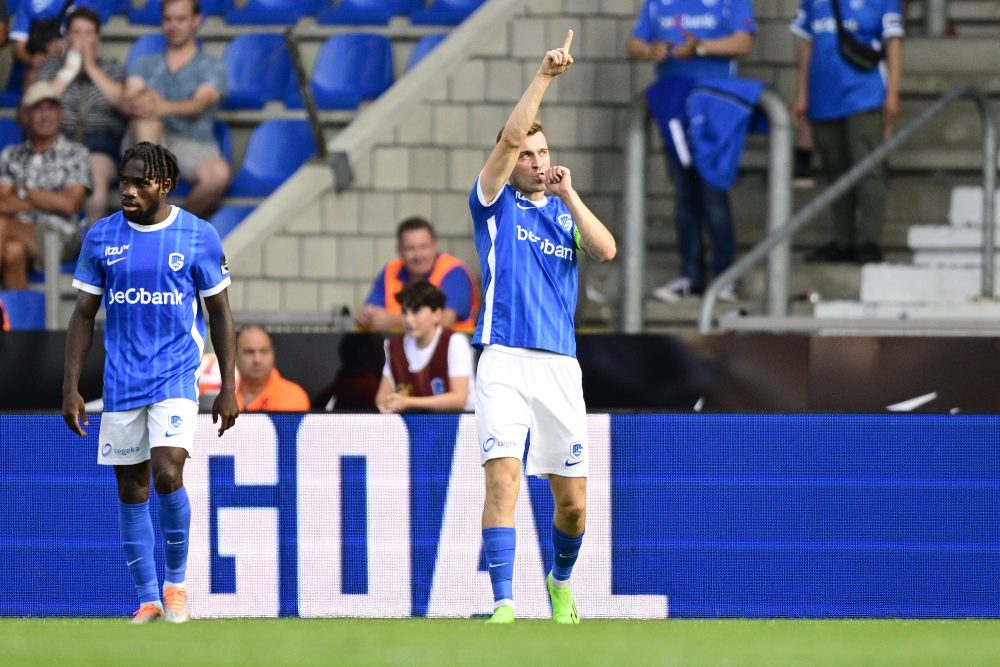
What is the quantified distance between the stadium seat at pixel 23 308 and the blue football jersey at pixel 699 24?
14.0 ft

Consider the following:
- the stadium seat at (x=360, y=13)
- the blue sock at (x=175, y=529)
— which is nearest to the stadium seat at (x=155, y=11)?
the stadium seat at (x=360, y=13)

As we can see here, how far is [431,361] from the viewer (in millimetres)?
9648

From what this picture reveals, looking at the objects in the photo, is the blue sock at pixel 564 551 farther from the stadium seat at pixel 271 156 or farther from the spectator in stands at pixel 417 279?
the stadium seat at pixel 271 156

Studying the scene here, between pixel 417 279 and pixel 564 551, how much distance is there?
394 cm

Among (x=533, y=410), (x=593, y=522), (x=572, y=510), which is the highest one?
(x=533, y=410)

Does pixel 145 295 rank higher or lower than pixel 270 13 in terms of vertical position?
lower

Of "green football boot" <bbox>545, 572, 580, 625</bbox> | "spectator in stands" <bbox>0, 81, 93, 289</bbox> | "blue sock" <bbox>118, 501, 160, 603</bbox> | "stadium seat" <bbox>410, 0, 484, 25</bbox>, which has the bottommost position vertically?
"green football boot" <bbox>545, 572, 580, 625</bbox>

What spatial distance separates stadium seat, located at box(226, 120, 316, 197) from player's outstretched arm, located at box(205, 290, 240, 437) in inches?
232

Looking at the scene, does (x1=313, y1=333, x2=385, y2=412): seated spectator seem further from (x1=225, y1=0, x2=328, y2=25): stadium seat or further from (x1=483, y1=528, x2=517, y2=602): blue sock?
(x1=225, y1=0, x2=328, y2=25): stadium seat

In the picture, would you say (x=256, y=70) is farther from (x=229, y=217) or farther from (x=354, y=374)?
(x=354, y=374)

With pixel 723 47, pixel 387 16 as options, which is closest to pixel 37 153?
pixel 387 16

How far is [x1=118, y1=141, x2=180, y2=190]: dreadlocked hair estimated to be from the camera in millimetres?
6980

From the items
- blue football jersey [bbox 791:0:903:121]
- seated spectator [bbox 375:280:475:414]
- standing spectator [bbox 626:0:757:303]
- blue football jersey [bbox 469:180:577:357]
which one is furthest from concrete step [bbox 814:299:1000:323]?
blue football jersey [bbox 469:180:577:357]

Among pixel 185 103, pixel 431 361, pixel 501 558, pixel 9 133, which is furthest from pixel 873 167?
pixel 9 133
